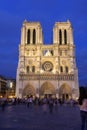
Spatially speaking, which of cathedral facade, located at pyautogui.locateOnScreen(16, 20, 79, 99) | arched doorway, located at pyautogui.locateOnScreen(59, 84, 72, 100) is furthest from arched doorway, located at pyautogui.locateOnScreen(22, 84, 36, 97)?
arched doorway, located at pyautogui.locateOnScreen(59, 84, 72, 100)

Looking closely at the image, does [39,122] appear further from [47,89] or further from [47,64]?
[47,64]

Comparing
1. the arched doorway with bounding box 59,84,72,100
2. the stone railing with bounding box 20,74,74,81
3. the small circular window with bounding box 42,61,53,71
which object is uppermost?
the small circular window with bounding box 42,61,53,71

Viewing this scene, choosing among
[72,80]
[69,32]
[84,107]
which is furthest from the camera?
[69,32]

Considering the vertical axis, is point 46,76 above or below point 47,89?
above

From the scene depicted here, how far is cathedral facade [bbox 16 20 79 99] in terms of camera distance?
7600 centimetres

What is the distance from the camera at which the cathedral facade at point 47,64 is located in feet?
249

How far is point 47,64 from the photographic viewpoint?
79.3 m

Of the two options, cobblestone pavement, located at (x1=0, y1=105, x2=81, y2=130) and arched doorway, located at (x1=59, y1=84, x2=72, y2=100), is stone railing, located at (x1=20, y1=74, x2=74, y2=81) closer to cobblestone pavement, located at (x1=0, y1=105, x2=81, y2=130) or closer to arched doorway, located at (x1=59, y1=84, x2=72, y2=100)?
arched doorway, located at (x1=59, y1=84, x2=72, y2=100)

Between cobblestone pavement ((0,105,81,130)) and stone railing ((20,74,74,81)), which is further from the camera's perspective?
stone railing ((20,74,74,81))

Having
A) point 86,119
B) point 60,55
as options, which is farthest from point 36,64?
point 86,119

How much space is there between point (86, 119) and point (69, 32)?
237 feet

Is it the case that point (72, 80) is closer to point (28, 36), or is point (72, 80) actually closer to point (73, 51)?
point (73, 51)

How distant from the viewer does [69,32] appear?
265ft

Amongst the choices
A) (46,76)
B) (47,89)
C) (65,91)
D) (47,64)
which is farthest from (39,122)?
(47,64)
